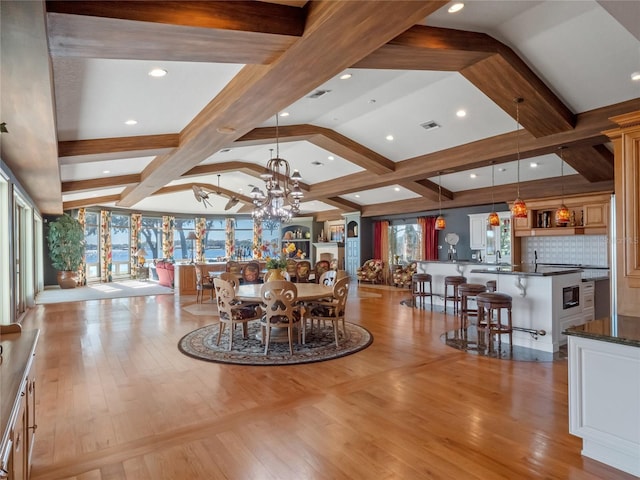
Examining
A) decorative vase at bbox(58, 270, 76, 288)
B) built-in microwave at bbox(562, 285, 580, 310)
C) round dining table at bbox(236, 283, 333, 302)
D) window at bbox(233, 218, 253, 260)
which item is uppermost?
window at bbox(233, 218, 253, 260)

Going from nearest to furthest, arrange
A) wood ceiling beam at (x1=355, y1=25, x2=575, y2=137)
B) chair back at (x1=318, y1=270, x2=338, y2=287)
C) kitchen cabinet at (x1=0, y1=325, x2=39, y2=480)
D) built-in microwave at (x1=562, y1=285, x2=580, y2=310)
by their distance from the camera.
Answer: kitchen cabinet at (x1=0, y1=325, x2=39, y2=480), wood ceiling beam at (x1=355, y1=25, x2=575, y2=137), built-in microwave at (x1=562, y1=285, x2=580, y2=310), chair back at (x1=318, y1=270, x2=338, y2=287)

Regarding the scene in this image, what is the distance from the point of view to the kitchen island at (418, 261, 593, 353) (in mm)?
5090

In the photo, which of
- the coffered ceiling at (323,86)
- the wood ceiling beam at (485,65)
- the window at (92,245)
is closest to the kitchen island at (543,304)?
the coffered ceiling at (323,86)

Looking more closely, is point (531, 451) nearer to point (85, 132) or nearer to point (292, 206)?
point (292, 206)

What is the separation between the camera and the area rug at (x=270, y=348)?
14.9 feet

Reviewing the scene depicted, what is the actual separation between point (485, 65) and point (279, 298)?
3.67 metres

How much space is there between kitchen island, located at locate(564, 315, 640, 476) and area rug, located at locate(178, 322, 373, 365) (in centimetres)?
266

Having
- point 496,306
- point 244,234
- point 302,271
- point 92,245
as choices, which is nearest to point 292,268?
point 302,271

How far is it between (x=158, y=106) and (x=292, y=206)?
268 centimetres

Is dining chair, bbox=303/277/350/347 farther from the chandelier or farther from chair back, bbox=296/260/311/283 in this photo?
chair back, bbox=296/260/311/283

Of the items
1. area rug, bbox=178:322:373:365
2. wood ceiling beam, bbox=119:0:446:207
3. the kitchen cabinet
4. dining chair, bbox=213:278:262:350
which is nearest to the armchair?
area rug, bbox=178:322:373:365

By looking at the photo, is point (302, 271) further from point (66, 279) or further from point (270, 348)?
point (66, 279)

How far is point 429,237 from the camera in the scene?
11664 mm

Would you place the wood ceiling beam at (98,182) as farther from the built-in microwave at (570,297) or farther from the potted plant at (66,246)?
the built-in microwave at (570,297)
